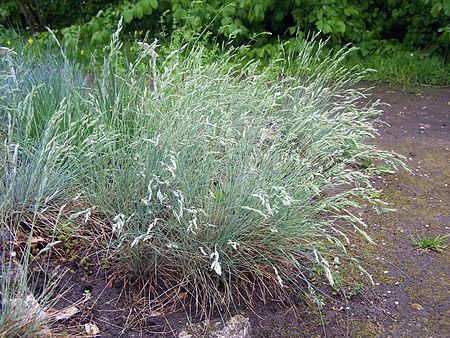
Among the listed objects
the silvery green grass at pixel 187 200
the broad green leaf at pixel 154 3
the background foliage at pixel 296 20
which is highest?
the silvery green grass at pixel 187 200

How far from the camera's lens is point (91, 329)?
2.01m

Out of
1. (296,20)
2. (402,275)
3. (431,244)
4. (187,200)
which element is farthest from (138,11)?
(402,275)

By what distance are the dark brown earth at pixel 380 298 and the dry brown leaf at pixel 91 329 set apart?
0.05ft

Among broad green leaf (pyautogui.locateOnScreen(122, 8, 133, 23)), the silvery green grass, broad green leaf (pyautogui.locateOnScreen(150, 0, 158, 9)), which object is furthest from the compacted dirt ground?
broad green leaf (pyautogui.locateOnScreen(122, 8, 133, 23))

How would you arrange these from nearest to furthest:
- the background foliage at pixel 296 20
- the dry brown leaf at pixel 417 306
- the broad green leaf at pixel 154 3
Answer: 1. the dry brown leaf at pixel 417 306
2. the broad green leaf at pixel 154 3
3. the background foliage at pixel 296 20

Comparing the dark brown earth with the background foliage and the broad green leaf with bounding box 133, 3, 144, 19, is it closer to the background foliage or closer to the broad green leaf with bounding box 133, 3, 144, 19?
the background foliage

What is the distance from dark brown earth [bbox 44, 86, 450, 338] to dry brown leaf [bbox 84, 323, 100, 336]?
0.05 ft

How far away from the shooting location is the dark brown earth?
82.4 inches

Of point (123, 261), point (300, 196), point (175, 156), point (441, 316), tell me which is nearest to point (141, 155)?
point (175, 156)

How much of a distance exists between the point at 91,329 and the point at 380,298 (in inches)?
47.2

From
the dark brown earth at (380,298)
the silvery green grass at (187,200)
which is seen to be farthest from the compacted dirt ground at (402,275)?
the silvery green grass at (187,200)

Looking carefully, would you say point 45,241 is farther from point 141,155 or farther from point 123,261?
point 141,155

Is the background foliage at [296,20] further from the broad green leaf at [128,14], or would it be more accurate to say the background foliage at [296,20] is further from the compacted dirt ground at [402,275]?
the compacted dirt ground at [402,275]

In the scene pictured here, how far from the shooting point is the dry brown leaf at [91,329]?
1.99 metres
